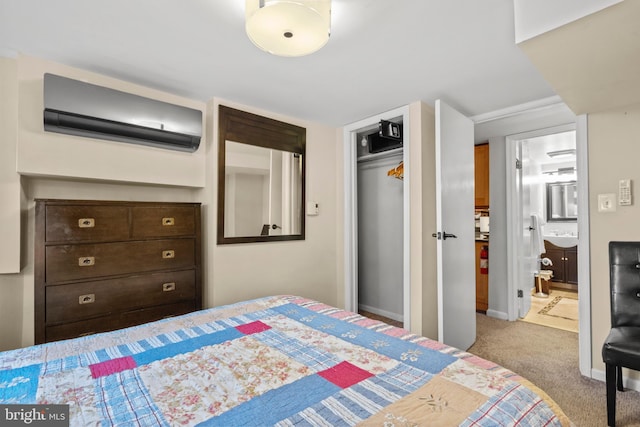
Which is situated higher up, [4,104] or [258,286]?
[4,104]

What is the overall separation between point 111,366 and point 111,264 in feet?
3.81

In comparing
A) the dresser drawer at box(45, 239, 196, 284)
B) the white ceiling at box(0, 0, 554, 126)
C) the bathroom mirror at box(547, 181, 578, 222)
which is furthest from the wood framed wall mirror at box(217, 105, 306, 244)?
the bathroom mirror at box(547, 181, 578, 222)

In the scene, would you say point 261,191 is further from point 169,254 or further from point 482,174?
point 482,174

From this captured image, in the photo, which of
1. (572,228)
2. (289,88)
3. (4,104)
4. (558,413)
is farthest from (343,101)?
(572,228)

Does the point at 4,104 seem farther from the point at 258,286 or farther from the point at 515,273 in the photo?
→ the point at 515,273

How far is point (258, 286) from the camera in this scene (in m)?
2.88

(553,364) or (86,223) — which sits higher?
(86,223)

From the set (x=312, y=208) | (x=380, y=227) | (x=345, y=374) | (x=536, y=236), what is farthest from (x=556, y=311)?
(x=345, y=374)

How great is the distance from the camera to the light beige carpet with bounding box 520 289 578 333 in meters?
3.53

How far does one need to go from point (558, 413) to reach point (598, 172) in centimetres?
201

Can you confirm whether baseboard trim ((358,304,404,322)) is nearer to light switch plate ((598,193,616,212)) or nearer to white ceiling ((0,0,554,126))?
light switch plate ((598,193,616,212))

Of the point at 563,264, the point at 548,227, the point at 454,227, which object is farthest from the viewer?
the point at 548,227

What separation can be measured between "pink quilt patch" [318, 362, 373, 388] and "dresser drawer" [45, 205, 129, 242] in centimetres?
177

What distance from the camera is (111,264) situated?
2.11 m
